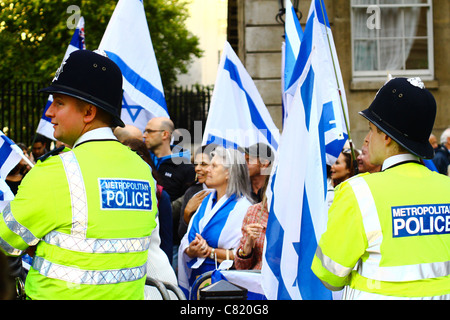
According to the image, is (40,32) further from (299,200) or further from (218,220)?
(299,200)

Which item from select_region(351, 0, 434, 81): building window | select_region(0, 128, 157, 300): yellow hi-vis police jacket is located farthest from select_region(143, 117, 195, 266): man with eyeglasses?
select_region(351, 0, 434, 81): building window

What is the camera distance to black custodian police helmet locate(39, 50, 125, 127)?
2.75 meters

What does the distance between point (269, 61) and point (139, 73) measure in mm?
5516

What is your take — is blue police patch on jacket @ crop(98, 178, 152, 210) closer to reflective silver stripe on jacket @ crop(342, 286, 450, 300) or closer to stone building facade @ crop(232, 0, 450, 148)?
reflective silver stripe on jacket @ crop(342, 286, 450, 300)

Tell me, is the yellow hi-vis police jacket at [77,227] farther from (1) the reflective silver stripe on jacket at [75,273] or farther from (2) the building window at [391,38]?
(2) the building window at [391,38]

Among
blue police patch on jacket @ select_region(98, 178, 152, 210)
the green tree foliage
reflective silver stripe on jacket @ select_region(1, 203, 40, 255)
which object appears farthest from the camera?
the green tree foliage

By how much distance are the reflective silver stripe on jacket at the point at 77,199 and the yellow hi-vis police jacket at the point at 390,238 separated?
1.08 metres

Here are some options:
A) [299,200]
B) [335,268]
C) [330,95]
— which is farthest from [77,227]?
[330,95]

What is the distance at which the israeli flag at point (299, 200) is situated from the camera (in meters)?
4.17

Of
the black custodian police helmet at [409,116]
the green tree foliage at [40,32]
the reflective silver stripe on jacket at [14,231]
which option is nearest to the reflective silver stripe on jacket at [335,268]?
the black custodian police helmet at [409,116]

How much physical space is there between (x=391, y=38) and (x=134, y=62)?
22.5 ft
